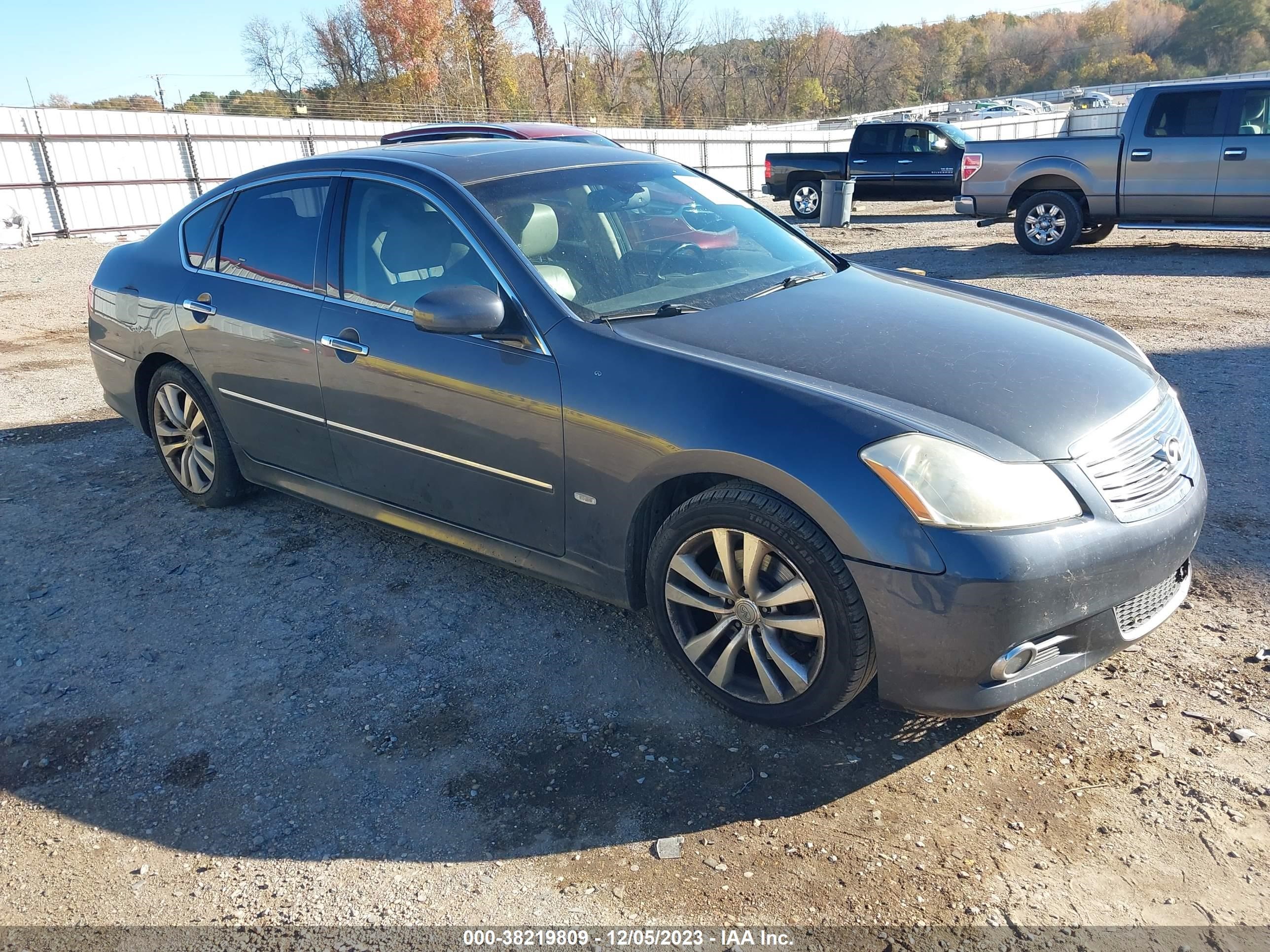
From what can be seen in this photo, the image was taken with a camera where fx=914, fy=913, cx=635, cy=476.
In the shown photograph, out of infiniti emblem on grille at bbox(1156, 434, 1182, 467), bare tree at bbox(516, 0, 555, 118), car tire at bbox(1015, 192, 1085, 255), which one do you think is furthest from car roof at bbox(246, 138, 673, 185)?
bare tree at bbox(516, 0, 555, 118)

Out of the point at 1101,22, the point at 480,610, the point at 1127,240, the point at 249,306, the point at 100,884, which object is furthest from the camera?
the point at 1101,22

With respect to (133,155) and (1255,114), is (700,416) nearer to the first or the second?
(1255,114)

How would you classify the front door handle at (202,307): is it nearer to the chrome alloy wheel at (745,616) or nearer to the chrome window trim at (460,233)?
the chrome window trim at (460,233)

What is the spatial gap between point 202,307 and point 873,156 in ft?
56.9

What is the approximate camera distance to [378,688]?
3.32 meters

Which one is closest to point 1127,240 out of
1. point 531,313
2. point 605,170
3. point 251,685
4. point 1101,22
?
point 605,170

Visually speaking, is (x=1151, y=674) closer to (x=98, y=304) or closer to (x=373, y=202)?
(x=373, y=202)

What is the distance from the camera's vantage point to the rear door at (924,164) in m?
18.8

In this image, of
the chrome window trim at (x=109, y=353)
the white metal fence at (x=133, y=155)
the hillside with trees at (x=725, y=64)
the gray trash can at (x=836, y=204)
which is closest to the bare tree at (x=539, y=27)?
the hillside with trees at (x=725, y=64)

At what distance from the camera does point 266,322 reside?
4.13m

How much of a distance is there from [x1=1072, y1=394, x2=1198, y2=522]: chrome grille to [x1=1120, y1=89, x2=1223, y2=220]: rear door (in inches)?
404

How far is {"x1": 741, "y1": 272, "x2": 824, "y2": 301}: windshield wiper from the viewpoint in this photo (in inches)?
143

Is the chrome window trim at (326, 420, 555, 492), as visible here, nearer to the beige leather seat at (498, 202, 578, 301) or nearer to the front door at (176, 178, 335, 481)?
the front door at (176, 178, 335, 481)

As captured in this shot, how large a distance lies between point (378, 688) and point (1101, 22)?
118 m
